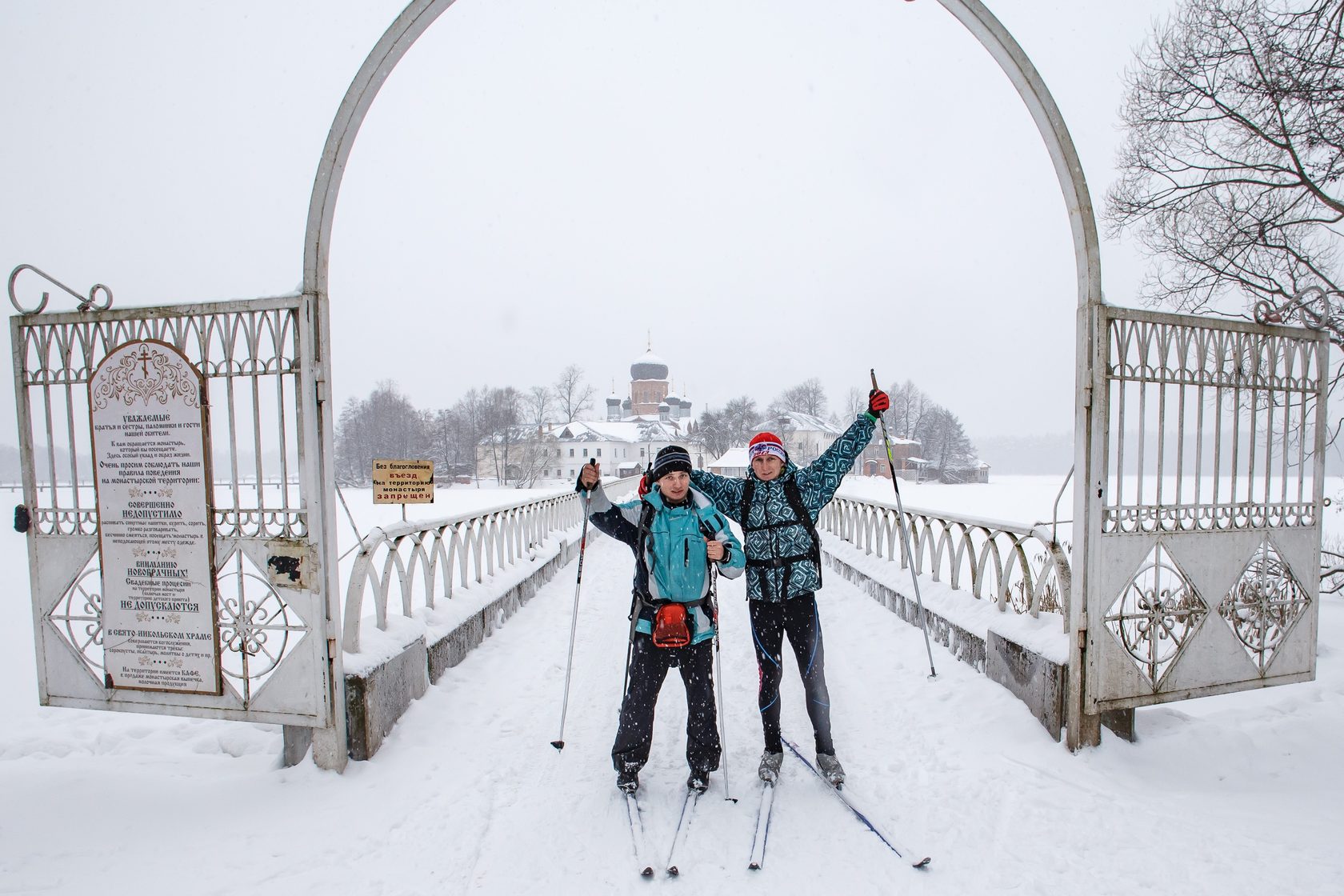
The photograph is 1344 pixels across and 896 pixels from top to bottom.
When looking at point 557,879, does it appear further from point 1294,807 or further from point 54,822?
point 1294,807

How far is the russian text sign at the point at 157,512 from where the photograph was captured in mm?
3725

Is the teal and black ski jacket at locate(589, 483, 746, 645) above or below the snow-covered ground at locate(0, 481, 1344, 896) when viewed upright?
above

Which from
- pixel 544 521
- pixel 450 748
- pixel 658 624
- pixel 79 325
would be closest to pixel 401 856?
pixel 450 748

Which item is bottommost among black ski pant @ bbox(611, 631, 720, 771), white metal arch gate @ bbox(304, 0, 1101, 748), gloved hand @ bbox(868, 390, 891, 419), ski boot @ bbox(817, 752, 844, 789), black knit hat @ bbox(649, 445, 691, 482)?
ski boot @ bbox(817, 752, 844, 789)

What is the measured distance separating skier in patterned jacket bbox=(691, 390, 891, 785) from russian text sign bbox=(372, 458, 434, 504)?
354 cm

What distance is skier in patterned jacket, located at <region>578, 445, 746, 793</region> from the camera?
3619mm

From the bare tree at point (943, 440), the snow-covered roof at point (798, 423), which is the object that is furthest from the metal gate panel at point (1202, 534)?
the bare tree at point (943, 440)

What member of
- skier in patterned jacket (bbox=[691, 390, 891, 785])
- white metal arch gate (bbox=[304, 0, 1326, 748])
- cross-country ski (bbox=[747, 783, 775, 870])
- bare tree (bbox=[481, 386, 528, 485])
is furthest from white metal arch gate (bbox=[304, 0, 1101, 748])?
bare tree (bbox=[481, 386, 528, 485])

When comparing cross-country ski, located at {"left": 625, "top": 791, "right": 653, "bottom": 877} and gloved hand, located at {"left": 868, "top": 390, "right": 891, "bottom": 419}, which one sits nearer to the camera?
cross-country ski, located at {"left": 625, "top": 791, "right": 653, "bottom": 877}

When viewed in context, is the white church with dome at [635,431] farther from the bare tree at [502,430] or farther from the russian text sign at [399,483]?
the russian text sign at [399,483]

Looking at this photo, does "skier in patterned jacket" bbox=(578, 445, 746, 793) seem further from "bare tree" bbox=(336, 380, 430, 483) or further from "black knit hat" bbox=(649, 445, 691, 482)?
"bare tree" bbox=(336, 380, 430, 483)

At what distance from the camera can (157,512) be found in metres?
3.75

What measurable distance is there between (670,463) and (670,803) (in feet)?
5.92

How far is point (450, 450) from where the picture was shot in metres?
68.6
